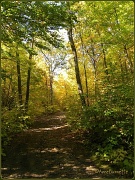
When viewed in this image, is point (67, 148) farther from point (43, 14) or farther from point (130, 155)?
point (43, 14)

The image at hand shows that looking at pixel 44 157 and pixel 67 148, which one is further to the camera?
pixel 67 148

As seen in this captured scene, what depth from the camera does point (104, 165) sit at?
261 inches

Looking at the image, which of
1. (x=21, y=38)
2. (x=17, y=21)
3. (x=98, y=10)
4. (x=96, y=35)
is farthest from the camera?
(x=96, y=35)

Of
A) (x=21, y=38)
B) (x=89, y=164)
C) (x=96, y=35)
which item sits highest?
(x=96, y=35)

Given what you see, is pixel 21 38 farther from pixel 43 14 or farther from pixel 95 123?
pixel 95 123

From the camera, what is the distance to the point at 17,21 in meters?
7.30

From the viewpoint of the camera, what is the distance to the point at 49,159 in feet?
23.8

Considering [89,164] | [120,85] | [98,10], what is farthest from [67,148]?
[98,10]

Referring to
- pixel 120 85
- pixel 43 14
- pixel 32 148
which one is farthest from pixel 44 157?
pixel 43 14

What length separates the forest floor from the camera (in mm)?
5902

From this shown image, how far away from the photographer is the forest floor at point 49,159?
19.4ft

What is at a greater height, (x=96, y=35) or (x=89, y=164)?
(x=96, y=35)

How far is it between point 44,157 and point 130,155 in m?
2.90

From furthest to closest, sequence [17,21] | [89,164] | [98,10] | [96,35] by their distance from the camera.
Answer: [96,35]
[98,10]
[17,21]
[89,164]
